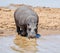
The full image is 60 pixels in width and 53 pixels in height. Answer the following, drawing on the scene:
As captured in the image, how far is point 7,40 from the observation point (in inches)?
379

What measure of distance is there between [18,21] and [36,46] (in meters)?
2.02

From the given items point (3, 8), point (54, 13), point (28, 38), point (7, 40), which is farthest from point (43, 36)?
point (3, 8)

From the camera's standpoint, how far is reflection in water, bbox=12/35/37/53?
27.3 feet

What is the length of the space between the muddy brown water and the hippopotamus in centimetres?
27

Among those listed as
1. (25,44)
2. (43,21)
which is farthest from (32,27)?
(43,21)

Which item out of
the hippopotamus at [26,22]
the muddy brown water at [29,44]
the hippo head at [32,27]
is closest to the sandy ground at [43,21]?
the hippopotamus at [26,22]

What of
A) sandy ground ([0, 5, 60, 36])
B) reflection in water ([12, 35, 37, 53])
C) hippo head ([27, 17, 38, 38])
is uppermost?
hippo head ([27, 17, 38, 38])

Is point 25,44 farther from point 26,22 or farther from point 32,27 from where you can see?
point 26,22

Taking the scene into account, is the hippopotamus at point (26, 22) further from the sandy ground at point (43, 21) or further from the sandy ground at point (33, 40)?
the sandy ground at point (43, 21)

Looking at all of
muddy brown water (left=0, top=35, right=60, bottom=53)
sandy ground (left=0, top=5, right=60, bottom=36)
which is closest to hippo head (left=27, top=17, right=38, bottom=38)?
muddy brown water (left=0, top=35, right=60, bottom=53)

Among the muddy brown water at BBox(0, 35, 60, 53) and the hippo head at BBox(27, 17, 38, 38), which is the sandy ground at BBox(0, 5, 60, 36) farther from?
the hippo head at BBox(27, 17, 38, 38)

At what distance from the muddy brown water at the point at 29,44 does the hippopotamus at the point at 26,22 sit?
267mm

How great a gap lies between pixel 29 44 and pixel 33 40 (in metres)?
0.41

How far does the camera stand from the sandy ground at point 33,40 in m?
8.46
